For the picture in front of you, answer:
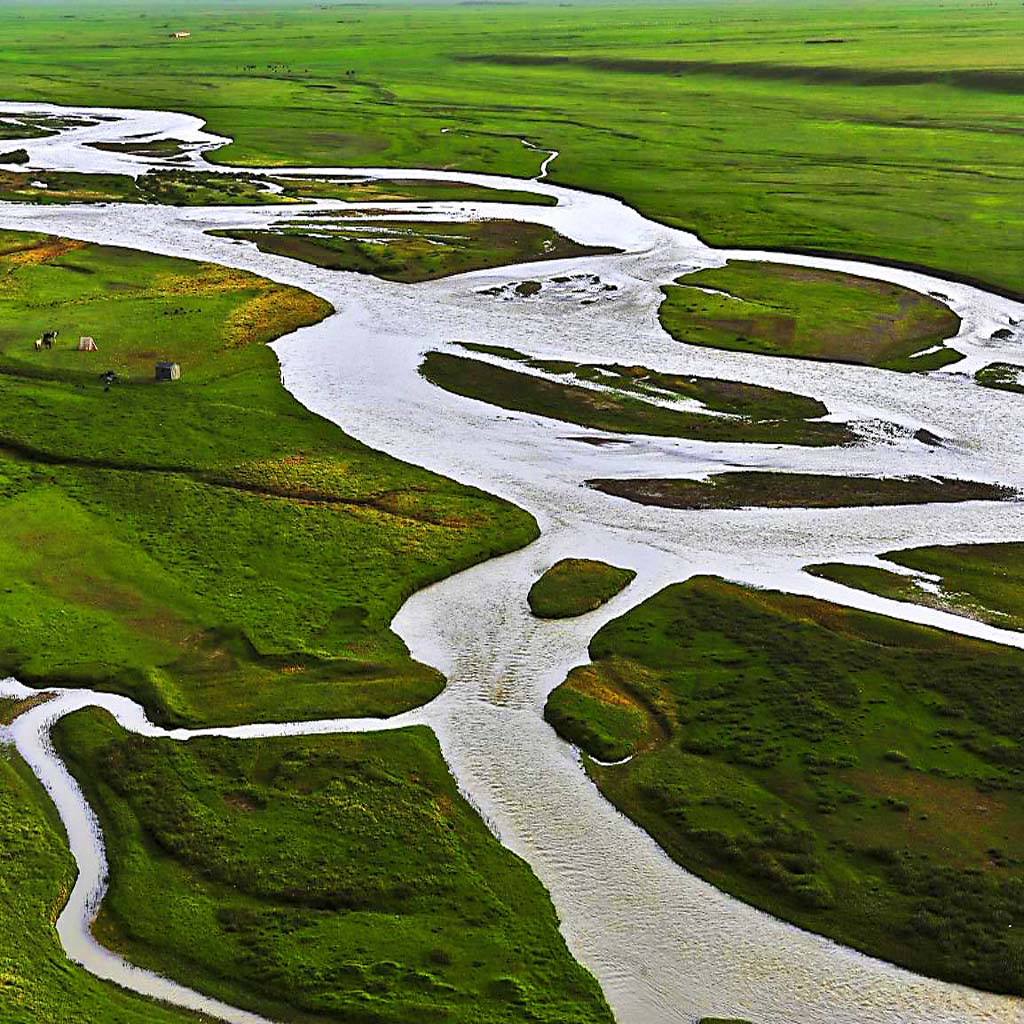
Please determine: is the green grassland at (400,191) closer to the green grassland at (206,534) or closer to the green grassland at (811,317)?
the green grassland at (811,317)

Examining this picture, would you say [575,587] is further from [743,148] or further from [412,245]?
[743,148]

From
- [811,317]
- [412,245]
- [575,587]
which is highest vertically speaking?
[412,245]

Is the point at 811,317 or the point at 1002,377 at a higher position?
the point at 811,317

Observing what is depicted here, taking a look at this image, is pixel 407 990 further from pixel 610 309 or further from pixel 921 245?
pixel 921 245

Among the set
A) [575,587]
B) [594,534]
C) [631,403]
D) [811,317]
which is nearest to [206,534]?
[575,587]

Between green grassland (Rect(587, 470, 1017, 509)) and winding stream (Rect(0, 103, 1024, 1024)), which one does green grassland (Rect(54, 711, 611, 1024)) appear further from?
green grassland (Rect(587, 470, 1017, 509))

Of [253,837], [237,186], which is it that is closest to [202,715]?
[253,837]

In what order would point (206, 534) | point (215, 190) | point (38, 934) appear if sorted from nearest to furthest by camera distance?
point (38, 934)
point (206, 534)
point (215, 190)

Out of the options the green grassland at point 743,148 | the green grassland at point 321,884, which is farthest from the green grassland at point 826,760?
→ the green grassland at point 743,148
